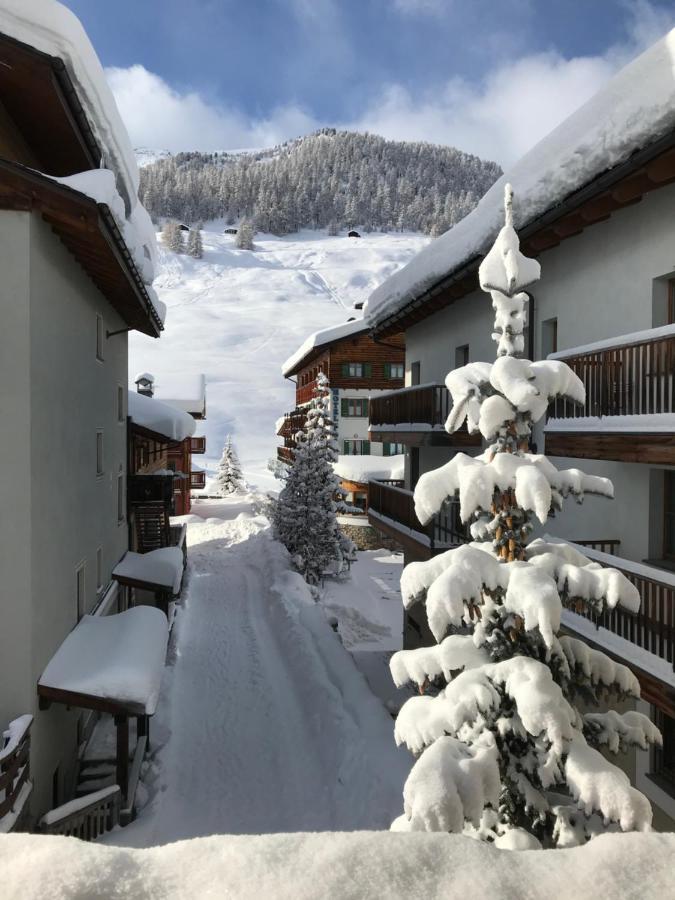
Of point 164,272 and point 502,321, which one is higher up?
point 164,272

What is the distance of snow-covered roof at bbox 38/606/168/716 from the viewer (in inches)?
334

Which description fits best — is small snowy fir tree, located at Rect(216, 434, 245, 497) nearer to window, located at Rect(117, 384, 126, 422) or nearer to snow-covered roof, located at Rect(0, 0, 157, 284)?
window, located at Rect(117, 384, 126, 422)

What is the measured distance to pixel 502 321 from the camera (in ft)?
16.6

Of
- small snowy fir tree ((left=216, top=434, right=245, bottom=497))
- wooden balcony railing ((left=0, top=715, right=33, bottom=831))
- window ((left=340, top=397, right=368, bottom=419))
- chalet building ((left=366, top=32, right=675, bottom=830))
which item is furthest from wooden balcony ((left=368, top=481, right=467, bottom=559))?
small snowy fir tree ((left=216, top=434, right=245, bottom=497))

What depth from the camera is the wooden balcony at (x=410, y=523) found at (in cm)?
1238

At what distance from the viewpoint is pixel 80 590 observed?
11203 millimetres

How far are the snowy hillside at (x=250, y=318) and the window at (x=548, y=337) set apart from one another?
208 feet

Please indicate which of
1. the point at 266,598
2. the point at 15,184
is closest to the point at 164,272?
the point at 266,598

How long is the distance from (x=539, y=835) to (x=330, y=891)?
12.1 ft

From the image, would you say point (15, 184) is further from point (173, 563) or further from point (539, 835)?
point (173, 563)

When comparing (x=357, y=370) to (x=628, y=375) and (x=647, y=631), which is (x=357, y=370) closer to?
(x=628, y=375)

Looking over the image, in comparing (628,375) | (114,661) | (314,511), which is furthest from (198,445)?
(628,375)

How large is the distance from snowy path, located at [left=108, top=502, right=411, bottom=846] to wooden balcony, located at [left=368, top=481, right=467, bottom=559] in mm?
3315

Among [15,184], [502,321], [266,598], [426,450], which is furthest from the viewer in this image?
[266,598]
